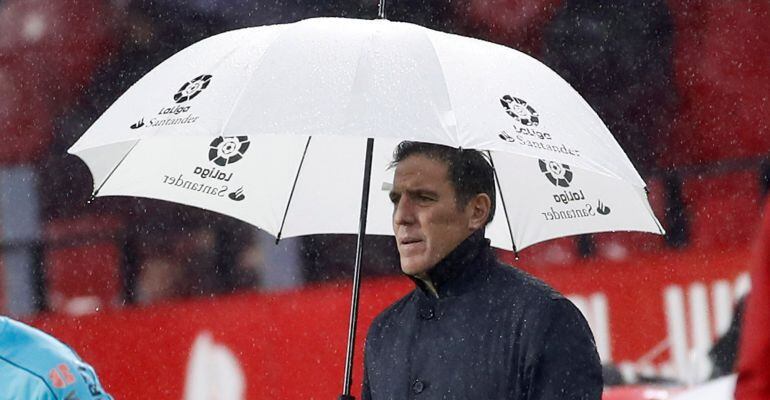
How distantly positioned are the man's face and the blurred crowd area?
296 centimetres

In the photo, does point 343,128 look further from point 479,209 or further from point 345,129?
point 479,209

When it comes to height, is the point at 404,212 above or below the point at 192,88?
below

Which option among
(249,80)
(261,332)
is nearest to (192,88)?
(249,80)

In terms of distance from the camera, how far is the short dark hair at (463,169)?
127 inches

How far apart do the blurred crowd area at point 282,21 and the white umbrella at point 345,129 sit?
8.27 feet

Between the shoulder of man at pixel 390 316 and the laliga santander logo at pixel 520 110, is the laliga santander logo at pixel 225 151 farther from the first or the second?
the laliga santander logo at pixel 520 110

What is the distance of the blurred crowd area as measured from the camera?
6293 millimetres

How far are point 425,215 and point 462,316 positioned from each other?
23 cm

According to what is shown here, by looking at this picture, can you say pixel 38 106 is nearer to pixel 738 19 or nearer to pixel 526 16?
pixel 526 16

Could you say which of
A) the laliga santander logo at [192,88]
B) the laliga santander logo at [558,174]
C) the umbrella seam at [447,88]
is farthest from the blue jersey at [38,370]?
the laliga santander logo at [558,174]

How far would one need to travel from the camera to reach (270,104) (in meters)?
2.99

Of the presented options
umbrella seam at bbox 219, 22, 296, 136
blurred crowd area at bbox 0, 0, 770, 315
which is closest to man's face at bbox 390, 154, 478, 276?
umbrella seam at bbox 219, 22, 296, 136

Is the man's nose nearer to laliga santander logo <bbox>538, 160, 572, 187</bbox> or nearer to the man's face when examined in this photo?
the man's face

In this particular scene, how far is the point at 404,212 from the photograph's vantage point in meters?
3.16
